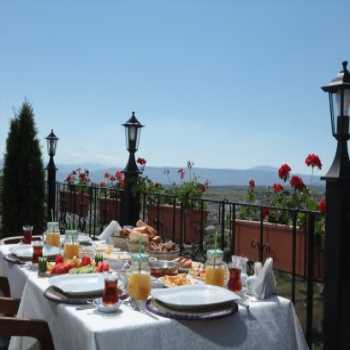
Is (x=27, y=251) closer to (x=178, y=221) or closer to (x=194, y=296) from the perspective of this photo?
(x=194, y=296)

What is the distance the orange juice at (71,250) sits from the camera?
2939 millimetres

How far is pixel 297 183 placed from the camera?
192 inches

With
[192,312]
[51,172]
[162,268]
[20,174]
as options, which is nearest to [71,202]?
[51,172]

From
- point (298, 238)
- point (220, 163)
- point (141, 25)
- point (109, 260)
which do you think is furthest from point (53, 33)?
point (220, 163)

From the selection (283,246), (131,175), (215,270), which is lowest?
(283,246)

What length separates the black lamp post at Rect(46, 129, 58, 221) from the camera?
8305 mm

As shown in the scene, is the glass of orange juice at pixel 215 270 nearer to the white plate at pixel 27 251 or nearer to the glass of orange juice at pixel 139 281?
the glass of orange juice at pixel 139 281

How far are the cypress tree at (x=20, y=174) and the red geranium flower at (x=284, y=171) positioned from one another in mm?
3501

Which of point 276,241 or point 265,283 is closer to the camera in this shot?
point 265,283

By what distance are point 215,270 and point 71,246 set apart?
1.00 m

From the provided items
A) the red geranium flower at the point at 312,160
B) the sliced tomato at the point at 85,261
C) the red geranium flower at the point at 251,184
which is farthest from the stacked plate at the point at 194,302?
the red geranium flower at the point at 251,184

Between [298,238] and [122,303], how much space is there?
2.31 m

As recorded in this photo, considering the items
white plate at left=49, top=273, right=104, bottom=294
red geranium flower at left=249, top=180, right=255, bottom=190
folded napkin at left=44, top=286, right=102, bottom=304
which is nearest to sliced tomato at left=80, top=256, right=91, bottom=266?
white plate at left=49, top=273, right=104, bottom=294

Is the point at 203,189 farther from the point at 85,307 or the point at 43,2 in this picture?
the point at 85,307
